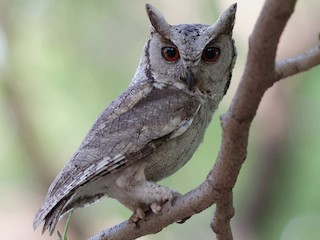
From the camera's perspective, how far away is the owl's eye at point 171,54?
2986 millimetres

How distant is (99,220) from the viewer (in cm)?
520

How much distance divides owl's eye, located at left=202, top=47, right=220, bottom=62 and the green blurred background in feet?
5.92

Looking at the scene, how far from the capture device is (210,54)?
296 cm

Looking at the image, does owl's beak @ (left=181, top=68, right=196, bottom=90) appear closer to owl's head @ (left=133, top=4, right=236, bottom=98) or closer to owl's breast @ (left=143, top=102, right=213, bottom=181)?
owl's head @ (left=133, top=4, right=236, bottom=98)

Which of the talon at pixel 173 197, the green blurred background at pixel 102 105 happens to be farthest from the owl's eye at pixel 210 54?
the green blurred background at pixel 102 105

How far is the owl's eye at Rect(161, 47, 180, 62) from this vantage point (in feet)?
9.80

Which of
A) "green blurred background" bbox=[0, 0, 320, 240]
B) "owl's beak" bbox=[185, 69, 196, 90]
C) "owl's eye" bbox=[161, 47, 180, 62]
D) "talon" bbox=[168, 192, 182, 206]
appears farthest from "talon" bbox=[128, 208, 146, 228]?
"green blurred background" bbox=[0, 0, 320, 240]

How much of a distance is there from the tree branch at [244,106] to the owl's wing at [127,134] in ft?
1.15

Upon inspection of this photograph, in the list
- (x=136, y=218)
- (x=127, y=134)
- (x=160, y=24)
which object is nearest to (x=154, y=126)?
(x=127, y=134)

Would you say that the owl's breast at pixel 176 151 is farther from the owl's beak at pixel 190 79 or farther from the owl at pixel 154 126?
the owl's beak at pixel 190 79

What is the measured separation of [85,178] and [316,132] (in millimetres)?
3248

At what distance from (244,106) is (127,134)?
3.22 feet

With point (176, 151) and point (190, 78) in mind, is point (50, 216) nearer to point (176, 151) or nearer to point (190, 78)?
point (176, 151)

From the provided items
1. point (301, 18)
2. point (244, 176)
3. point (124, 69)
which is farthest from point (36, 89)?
point (301, 18)
